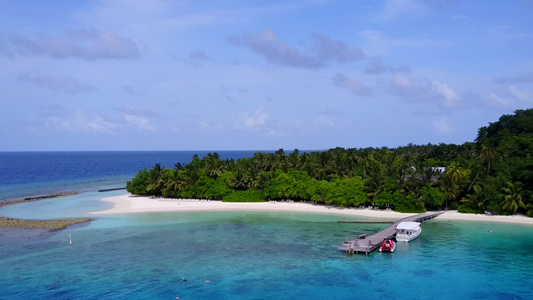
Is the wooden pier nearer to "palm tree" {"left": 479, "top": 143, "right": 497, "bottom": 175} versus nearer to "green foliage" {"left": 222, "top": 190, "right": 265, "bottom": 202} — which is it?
"palm tree" {"left": 479, "top": 143, "right": 497, "bottom": 175}

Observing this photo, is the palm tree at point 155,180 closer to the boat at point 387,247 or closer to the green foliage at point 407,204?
the green foliage at point 407,204

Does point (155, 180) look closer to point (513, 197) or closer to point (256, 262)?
point (256, 262)

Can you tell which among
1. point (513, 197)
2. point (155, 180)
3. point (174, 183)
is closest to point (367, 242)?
point (513, 197)

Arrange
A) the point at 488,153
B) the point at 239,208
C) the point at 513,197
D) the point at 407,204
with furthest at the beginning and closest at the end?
1. the point at 239,208
2. the point at 488,153
3. the point at 407,204
4. the point at 513,197

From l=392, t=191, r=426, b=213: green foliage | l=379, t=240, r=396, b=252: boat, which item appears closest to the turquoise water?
l=379, t=240, r=396, b=252: boat

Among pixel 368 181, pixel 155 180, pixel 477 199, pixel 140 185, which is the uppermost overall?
pixel 368 181

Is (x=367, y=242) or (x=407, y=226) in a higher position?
(x=407, y=226)

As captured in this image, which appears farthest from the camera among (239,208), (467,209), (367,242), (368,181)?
(239,208)
